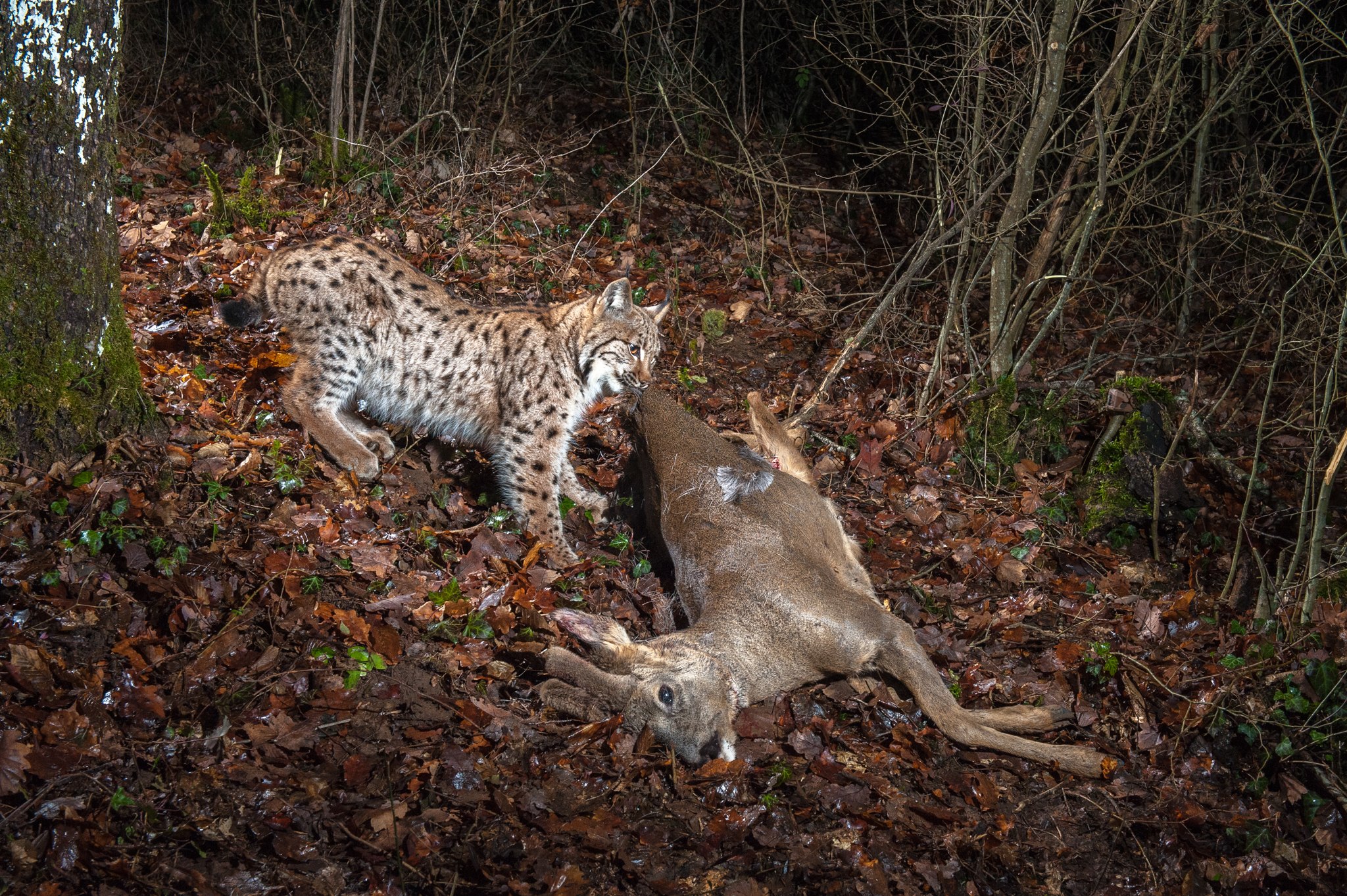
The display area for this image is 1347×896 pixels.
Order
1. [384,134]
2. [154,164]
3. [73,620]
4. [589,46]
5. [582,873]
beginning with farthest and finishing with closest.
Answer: [589,46], [384,134], [154,164], [73,620], [582,873]

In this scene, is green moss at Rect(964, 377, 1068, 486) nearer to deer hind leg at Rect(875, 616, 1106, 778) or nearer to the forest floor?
the forest floor

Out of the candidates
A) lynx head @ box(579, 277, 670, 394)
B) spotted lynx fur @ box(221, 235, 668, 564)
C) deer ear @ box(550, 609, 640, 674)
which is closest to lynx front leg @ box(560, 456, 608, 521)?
spotted lynx fur @ box(221, 235, 668, 564)

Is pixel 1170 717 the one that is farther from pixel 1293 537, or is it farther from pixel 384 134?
pixel 384 134

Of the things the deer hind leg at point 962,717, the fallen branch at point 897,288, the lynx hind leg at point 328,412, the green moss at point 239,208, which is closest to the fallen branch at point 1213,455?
the fallen branch at point 897,288

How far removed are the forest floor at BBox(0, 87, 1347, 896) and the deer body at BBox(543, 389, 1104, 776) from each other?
0.48 feet

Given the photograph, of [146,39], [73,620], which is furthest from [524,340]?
[146,39]

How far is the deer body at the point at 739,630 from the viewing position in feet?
15.1

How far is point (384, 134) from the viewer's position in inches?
428

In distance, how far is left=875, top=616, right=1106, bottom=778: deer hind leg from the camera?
16.0ft

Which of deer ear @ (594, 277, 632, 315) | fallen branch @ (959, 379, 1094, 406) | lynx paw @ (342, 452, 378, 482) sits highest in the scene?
deer ear @ (594, 277, 632, 315)

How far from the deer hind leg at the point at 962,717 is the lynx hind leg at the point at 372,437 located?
3658mm

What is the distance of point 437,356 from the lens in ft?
23.5

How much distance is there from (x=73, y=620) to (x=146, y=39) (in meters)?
9.98

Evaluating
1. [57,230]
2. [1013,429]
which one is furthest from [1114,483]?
[57,230]
